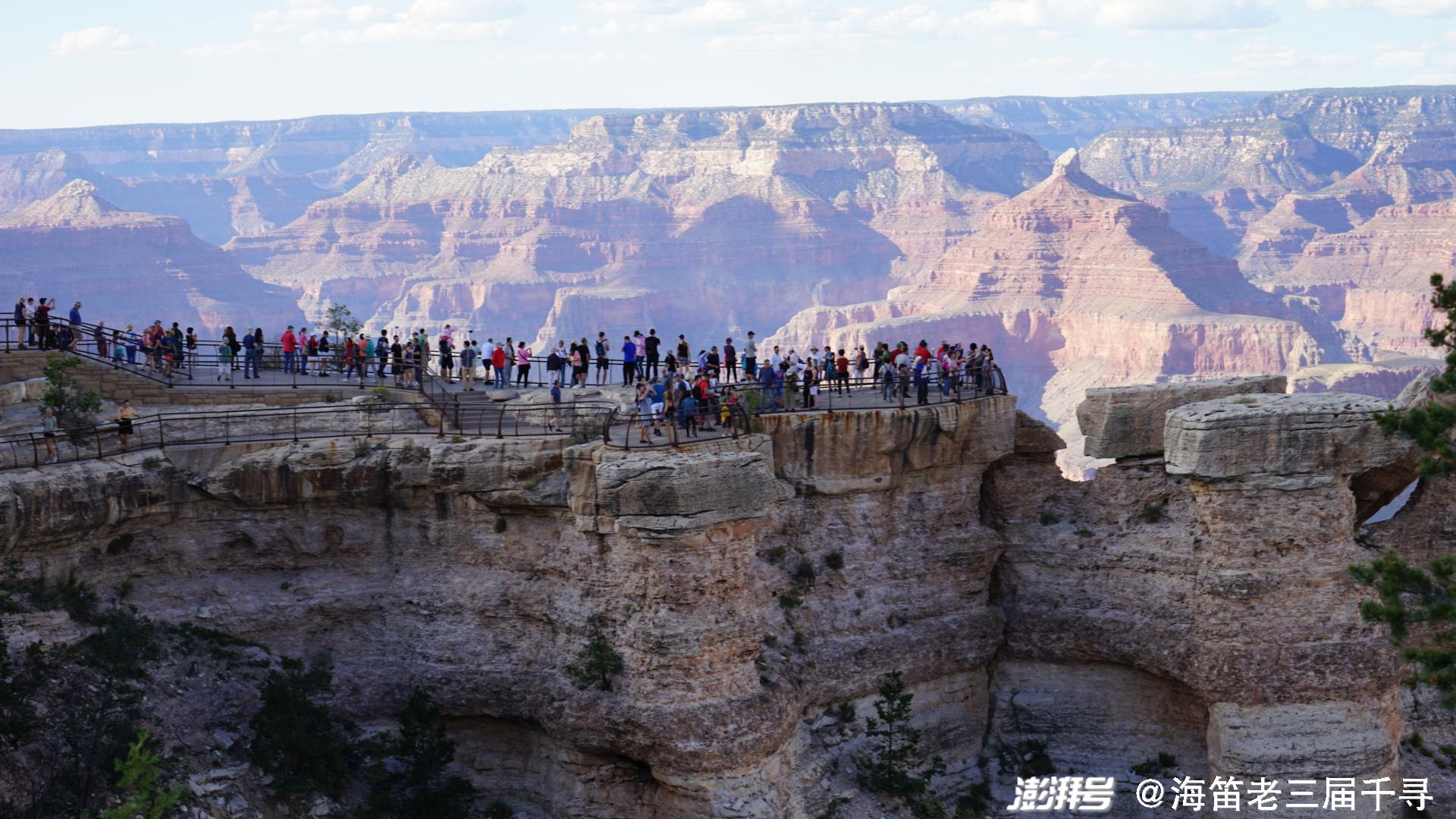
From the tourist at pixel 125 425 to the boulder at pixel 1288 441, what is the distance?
25.5 m

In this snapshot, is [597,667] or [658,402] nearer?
[597,667]

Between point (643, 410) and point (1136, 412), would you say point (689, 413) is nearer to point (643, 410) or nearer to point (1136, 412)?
point (643, 410)

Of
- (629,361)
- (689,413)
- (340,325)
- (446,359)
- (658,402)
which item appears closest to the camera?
(689,413)

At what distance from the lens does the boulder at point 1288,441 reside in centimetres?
4328

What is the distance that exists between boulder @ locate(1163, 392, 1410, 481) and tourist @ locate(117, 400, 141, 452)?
2547cm

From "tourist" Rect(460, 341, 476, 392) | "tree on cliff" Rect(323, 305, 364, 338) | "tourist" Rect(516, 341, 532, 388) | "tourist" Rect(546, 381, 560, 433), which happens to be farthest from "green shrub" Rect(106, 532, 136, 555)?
"tree on cliff" Rect(323, 305, 364, 338)

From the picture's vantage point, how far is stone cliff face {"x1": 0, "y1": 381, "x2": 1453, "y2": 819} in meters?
40.8

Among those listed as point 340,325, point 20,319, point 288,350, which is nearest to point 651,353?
point 288,350

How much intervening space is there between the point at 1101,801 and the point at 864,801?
6.93 metres

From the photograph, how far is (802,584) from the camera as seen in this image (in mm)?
45594

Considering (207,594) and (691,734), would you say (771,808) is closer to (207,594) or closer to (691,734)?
(691,734)

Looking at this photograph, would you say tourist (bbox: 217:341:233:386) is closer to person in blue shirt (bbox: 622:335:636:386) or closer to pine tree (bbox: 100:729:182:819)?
person in blue shirt (bbox: 622:335:636:386)

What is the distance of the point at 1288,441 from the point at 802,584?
12.5 meters

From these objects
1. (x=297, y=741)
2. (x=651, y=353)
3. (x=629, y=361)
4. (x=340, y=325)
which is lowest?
(x=297, y=741)
